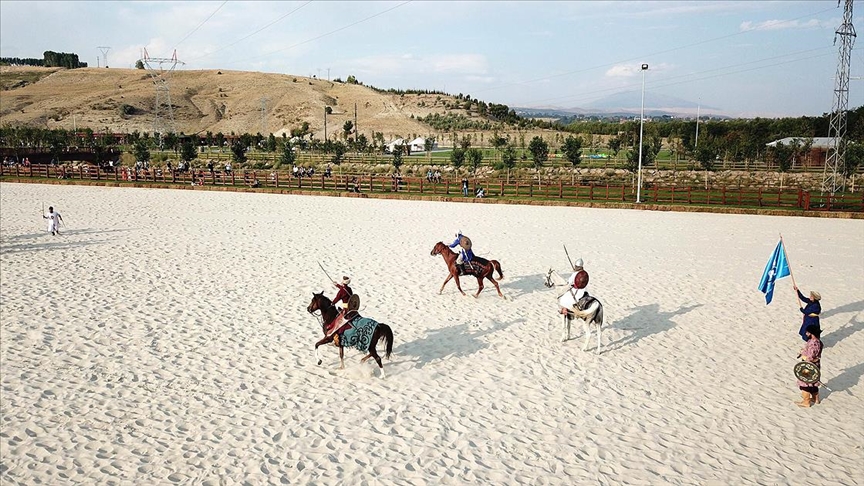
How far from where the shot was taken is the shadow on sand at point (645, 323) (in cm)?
1134

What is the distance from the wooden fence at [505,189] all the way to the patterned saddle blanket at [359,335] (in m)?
26.2

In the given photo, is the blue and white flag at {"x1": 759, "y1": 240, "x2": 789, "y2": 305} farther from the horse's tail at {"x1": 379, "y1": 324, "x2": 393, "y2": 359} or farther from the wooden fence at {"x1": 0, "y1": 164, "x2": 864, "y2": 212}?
the wooden fence at {"x1": 0, "y1": 164, "x2": 864, "y2": 212}

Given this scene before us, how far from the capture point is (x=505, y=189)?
39.3 m

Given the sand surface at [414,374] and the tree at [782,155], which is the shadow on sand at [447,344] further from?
the tree at [782,155]

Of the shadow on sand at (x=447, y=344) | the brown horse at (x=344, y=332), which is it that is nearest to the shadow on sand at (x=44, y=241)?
the brown horse at (x=344, y=332)

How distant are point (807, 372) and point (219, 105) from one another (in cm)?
15428

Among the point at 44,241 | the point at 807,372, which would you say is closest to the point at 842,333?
the point at 807,372

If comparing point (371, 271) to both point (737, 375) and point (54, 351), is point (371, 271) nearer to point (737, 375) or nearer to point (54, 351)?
point (54, 351)

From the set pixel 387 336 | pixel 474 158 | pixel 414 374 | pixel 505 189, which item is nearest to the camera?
pixel 387 336

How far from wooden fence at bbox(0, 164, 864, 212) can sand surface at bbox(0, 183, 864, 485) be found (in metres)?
14.0

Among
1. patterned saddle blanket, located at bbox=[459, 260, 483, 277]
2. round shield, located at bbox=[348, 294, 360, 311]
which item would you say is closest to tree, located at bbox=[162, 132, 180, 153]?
patterned saddle blanket, located at bbox=[459, 260, 483, 277]

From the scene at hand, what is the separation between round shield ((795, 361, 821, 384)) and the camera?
332 inches

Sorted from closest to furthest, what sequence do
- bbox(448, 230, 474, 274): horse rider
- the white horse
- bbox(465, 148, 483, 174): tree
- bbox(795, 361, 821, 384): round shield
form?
bbox(795, 361, 821, 384): round shield → the white horse → bbox(448, 230, 474, 274): horse rider → bbox(465, 148, 483, 174): tree

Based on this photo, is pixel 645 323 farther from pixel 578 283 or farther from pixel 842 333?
pixel 842 333
